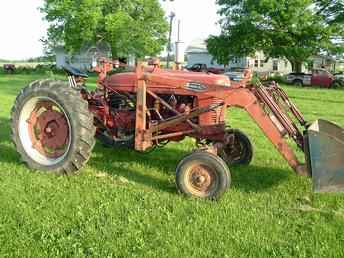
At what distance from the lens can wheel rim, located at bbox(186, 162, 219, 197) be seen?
5.32m

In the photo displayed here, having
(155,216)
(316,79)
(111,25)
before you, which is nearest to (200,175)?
(155,216)

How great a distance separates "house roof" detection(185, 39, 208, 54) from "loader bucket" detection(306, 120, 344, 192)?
61567mm

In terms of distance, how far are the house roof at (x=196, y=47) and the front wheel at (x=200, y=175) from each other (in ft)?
201


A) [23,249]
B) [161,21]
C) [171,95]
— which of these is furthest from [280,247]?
[161,21]

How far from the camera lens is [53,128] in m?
6.38

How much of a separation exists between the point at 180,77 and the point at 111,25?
132ft

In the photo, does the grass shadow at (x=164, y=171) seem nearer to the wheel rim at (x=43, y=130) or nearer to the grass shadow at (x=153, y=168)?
the grass shadow at (x=153, y=168)

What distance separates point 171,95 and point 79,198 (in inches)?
72.0

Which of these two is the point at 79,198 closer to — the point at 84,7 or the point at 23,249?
the point at 23,249

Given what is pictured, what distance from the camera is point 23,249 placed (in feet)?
12.7

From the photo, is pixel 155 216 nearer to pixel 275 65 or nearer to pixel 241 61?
pixel 241 61

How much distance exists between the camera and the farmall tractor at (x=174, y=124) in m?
5.29

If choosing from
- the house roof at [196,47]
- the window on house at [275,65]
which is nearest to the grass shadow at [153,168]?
the window on house at [275,65]

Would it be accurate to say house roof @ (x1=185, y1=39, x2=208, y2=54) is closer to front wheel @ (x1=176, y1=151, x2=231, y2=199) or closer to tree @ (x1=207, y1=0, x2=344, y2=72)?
tree @ (x1=207, y1=0, x2=344, y2=72)
